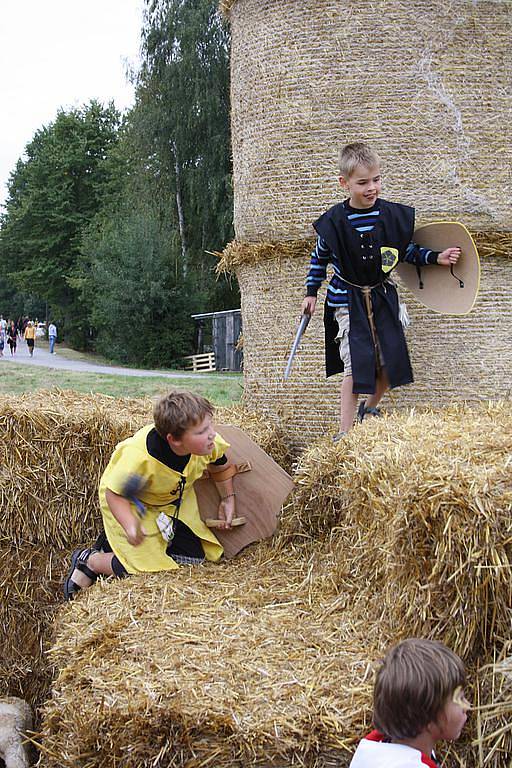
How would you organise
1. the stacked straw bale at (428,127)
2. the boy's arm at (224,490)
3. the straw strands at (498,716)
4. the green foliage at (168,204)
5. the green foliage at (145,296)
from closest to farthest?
the straw strands at (498,716) → the boy's arm at (224,490) → the stacked straw bale at (428,127) → the green foliage at (168,204) → the green foliage at (145,296)

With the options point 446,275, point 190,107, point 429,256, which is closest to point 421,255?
point 429,256

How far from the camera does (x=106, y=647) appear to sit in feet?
10.7

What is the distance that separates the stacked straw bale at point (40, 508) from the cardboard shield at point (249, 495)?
56cm

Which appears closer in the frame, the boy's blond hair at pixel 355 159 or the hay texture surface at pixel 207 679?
the hay texture surface at pixel 207 679

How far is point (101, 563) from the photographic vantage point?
4.35m

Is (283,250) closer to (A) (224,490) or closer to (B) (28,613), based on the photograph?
(A) (224,490)

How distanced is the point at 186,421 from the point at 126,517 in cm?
56

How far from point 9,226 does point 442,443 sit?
144ft

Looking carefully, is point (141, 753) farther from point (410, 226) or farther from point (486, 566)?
point (410, 226)

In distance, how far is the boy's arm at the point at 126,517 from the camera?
418 centimetres

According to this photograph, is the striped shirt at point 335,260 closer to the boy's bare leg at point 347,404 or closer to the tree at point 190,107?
the boy's bare leg at point 347,404

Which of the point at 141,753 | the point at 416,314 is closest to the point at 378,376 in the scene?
the point at 416,314

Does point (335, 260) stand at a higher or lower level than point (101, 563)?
higher

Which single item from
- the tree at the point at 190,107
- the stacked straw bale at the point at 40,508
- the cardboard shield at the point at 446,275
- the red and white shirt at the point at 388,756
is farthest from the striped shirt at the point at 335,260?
the tree at the point at 190,107
